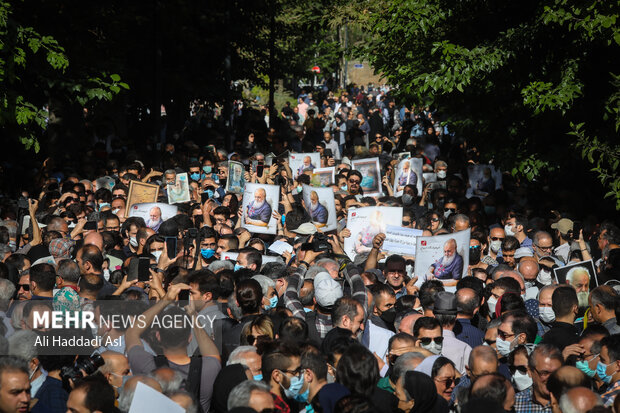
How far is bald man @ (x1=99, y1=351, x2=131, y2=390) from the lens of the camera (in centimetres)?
621

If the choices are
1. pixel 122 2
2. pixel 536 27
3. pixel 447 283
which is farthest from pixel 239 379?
pixel 122 2

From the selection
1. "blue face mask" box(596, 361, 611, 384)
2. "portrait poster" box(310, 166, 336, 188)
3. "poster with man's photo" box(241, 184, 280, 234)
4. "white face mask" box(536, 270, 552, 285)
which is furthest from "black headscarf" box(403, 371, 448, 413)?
"portrait poster" box(310, 166, 336, 188)

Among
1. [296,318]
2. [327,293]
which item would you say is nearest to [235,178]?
[327,293]

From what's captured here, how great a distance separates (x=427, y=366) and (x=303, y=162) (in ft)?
37.7

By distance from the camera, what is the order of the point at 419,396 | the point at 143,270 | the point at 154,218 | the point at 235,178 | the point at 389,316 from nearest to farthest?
the point at 419,396 → the point at 389,316 → the point at 143,270 → the point at 154,218 → the point at 235,178

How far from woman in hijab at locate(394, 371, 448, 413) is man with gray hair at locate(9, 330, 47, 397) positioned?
101 inches

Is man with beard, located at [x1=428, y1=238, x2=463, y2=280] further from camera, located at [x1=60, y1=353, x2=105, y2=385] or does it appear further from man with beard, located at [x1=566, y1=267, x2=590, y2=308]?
camera, located at [x1=60, y1=353, x2=105, y2=385]

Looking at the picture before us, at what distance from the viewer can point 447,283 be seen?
33.5ft

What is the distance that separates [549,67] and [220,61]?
1529 cm

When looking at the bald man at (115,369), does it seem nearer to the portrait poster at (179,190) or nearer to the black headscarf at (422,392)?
the black headscarf at (422,392)

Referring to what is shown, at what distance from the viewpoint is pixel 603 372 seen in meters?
6.68

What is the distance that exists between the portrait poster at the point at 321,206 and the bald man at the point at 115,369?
6.76 m

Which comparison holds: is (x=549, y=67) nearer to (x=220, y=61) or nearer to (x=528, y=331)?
(x=528, y=331)

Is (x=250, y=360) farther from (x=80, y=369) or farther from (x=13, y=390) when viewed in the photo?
(x=13, y=390)
